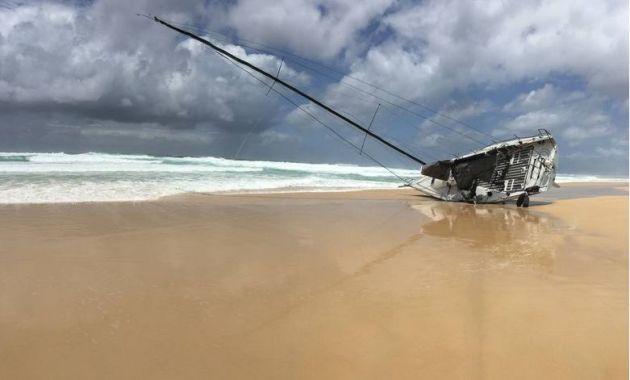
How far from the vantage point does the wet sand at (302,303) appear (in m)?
3.18

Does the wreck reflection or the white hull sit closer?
the wreck reflection

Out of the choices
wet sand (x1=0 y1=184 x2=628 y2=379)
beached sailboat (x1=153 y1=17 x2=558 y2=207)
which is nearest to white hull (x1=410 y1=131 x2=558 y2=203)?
beached sailboat (x1=153 y1=17 x2=558 y2=207)

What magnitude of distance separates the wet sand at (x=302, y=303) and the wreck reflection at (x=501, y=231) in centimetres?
9

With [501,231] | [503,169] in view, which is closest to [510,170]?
[503,169]

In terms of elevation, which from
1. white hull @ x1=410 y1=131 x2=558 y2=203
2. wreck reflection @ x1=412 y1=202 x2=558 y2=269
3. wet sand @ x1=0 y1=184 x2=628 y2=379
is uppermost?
white hull @ x1=410 y1=131 x2=558 y2=203

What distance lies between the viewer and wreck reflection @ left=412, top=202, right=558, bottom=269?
684 cm

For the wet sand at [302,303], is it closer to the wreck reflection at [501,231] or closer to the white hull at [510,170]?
the wreck reflection at [501,231]

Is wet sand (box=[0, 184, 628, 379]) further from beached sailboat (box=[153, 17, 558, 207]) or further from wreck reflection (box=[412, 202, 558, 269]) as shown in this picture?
beached sailboat (box=[153, 17, 558, 207])

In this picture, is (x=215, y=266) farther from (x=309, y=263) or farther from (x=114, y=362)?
(x=114, y=362)

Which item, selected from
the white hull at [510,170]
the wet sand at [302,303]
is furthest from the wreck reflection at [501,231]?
the white hull at [510,170]

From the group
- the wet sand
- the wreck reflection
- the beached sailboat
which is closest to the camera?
the wet sand

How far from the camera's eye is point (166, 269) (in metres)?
5.48

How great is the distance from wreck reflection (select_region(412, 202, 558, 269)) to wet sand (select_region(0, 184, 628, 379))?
85 millimetres

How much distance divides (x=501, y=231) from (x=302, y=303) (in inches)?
263
